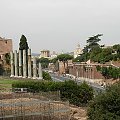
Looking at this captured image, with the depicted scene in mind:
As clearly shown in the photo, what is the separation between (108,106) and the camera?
23.3m

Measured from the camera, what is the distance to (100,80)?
8075 centimetres

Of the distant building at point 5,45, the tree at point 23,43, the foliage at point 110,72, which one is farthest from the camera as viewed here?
the distant building at point 5,45

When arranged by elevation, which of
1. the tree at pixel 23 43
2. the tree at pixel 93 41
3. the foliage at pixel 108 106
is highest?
the tree at pixel 93 41

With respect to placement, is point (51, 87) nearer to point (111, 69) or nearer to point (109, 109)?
point (109, 109)

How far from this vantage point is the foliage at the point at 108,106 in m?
22.9

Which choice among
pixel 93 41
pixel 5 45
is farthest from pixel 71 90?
pixel 93 41

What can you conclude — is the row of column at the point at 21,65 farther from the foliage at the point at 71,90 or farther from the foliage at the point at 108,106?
the foliage at the point at 108,106

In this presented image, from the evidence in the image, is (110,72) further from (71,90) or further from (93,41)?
(93,41)

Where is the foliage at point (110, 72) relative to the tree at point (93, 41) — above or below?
below

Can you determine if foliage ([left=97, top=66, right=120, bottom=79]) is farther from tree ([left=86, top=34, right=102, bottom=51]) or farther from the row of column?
tree ([left=86, top=34, right=102, bottom=51])

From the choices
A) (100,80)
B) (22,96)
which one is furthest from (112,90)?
(100,80)

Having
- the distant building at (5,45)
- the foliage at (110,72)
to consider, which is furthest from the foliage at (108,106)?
the distant building at (5,45)

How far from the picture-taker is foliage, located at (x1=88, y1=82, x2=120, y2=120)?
22.9m

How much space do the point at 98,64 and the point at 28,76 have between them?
26336 millimetres
